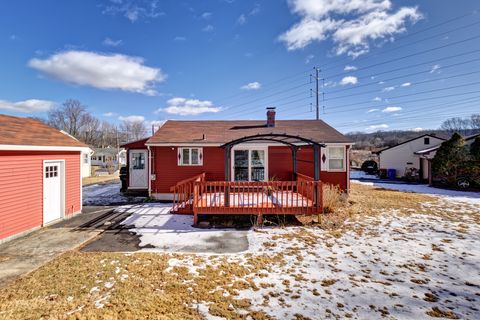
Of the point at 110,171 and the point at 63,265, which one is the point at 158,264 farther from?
the point at 110,171

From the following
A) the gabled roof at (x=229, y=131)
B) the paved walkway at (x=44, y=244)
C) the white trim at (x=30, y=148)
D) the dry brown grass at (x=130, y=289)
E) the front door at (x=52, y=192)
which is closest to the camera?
the dry brown grass at (x=130, y=289)

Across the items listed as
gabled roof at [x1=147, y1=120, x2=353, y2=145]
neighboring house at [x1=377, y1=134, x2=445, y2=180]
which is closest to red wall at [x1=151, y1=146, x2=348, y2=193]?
gabled roof at [x1=147, y1=120, x2=353, y2=145]

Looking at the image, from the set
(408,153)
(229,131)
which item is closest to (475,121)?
(408,153)

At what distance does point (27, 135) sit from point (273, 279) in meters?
8.39

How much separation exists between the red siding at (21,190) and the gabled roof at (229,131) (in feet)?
15.1

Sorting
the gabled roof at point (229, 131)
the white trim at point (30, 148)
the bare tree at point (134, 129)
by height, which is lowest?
the white trim at point (30, 148)

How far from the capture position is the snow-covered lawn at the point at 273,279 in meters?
3.12

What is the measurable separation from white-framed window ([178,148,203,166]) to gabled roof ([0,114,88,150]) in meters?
4.16

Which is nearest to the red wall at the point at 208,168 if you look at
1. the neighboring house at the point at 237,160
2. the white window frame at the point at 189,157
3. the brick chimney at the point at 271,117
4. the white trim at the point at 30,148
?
the neighboring house at the point at 237,160

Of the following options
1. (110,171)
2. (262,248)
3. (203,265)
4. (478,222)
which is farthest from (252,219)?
(110,171)

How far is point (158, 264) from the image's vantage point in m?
4.45

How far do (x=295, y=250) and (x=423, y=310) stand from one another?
8.09 ft

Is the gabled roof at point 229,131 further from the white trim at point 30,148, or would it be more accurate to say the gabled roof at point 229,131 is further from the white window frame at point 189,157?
the white trim at point 30,148

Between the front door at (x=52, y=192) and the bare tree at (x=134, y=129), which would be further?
the bare tree at (x=134, y=129)
